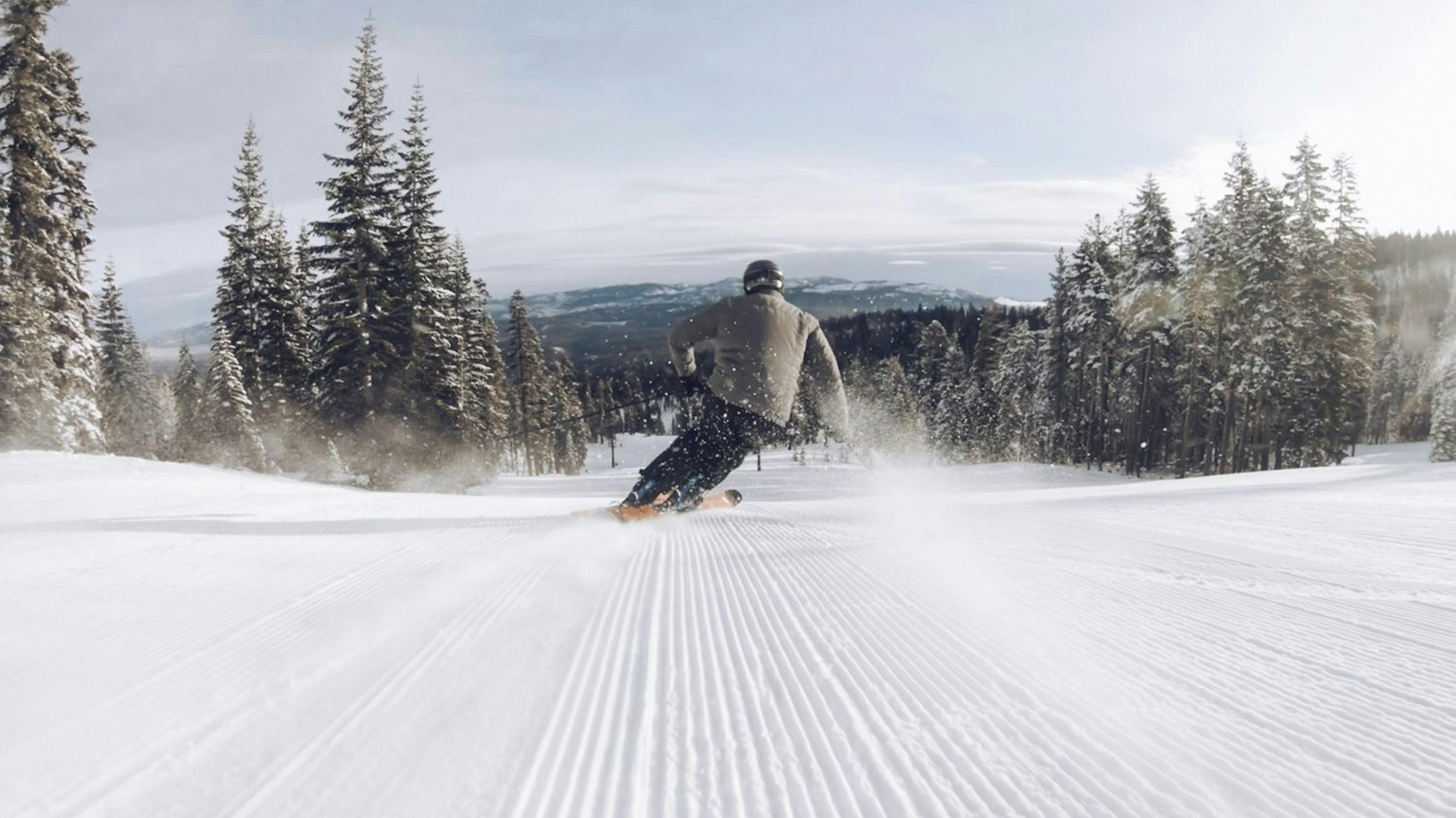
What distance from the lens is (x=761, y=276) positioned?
6.87 meters

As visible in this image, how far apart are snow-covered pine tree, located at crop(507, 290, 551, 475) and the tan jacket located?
123ft

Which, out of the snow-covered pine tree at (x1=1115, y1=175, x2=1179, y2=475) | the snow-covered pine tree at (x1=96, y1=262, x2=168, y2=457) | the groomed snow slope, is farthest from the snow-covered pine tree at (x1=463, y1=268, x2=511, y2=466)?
the snow-covered pine tree at (x1=1115, y1=175, x2=1179, y2=475)

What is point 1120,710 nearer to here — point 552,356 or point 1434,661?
point 1434,661

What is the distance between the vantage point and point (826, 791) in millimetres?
1805

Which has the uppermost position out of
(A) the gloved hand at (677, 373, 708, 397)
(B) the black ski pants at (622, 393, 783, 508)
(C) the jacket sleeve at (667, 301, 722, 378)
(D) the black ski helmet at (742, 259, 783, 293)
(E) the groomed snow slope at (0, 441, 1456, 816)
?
(D) the black ski helmet at (742, 259, 783, 293)

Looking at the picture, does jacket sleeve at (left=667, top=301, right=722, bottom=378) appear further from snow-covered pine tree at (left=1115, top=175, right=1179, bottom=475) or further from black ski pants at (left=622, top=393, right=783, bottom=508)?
snow-covered pine tree at (left=1115, top=175, right=1179, bottom=475)

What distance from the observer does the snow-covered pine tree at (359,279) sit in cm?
2388

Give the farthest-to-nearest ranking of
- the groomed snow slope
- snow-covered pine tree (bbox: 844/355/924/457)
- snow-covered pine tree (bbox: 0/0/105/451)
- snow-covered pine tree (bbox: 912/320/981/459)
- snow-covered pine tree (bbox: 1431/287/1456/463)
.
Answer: snow-covered pine tree (bbox: 844/355/924/457) < snow-covered pine tree (bbox: 912/320/981/459) < snow-covered pine tree (bbox: 1431/287/1456/463) < snow-covered pine tree (bbox: 0/0/105/451) < the groomed snow slope

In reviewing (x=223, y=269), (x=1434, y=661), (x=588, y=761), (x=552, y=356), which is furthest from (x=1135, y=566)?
(x=552, y=356)

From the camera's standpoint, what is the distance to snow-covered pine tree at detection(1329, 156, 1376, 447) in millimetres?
29734

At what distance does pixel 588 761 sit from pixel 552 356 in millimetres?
67343

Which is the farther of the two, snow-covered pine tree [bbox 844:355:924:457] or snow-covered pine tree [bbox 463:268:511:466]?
snow-covered pine tree [bbox 844:355:924:457]

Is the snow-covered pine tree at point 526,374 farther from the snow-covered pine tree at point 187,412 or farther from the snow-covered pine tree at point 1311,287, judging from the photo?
the snow-covered pine tree at point 1311,287

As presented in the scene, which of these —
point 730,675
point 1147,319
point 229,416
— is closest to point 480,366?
point 229,416
